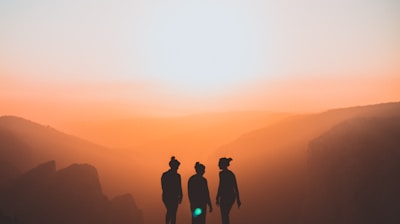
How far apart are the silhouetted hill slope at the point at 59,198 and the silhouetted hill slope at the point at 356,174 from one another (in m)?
39.8

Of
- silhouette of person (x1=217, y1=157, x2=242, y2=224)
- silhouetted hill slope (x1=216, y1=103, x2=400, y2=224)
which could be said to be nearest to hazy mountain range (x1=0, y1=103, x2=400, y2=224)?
silhouetted hill slope (x1=216, y1=103, x2=400, y2=224)

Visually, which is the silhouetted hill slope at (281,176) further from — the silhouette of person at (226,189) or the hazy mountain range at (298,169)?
the silhouette of person at (226,189)

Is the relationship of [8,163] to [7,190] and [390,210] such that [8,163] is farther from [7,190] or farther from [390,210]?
[390,210]

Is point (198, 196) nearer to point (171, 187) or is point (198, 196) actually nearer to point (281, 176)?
point (171, 187)

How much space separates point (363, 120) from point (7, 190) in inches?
2681

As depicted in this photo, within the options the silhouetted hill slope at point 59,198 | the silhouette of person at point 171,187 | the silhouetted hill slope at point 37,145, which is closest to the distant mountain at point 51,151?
the silhouetted hill slope at point 37,145

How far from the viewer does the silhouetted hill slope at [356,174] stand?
221ft

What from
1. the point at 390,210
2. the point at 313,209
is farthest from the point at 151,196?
the point at 390,210

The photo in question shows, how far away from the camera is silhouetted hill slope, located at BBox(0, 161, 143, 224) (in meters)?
67.8

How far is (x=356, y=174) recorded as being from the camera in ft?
242

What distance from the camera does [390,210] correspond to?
6341cm

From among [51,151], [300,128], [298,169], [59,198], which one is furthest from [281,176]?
[51,151]

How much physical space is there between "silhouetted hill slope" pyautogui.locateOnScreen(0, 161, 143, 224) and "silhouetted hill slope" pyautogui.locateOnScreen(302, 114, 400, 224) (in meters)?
39.8

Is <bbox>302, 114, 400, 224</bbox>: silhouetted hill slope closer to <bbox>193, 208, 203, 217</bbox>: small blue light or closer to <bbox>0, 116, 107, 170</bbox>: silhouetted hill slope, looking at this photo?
<bbox>193, 208, 203, 217</bbox>: small blue light
